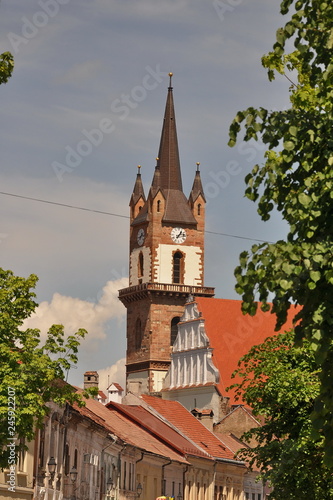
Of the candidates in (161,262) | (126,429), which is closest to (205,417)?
(126,429)

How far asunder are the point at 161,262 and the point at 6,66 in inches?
3301

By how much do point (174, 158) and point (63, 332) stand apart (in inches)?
3099

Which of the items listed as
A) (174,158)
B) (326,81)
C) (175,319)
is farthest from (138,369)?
(326,81)

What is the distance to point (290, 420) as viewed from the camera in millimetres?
33812

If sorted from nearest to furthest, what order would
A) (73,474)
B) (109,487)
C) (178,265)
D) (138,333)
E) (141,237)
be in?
(73,474) → (109,487) → (138,333) → (178,265) → (141,237)

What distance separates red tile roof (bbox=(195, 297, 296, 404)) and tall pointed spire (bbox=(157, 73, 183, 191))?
13.5 m

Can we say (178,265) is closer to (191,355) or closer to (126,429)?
(191,355)

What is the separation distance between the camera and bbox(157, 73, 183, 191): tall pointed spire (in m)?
107

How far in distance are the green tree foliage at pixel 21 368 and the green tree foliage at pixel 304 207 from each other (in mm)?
13361

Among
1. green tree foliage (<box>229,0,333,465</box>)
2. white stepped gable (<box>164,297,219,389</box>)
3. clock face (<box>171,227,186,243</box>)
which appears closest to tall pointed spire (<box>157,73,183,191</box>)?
clock face (<box>171,227,186,243</box>)

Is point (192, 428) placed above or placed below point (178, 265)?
below

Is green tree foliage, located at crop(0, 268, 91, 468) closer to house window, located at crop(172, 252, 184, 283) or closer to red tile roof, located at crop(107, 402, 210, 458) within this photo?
red tile roof, located at crop(107, 402, 210, 458)

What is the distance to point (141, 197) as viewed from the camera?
10806cm

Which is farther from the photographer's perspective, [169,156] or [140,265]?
[169,156]
